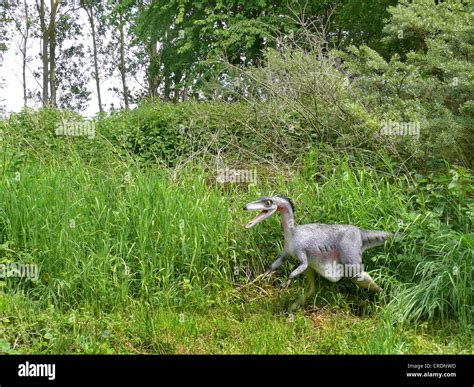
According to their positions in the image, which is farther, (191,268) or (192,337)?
(191,268)

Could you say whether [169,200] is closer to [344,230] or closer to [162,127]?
[344,230]

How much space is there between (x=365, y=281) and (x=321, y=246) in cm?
48

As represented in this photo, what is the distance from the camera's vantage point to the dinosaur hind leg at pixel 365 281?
456cm

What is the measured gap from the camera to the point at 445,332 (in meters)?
4.32

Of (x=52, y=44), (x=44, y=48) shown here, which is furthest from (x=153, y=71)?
(x=52, y=44)

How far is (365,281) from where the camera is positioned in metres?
4.59

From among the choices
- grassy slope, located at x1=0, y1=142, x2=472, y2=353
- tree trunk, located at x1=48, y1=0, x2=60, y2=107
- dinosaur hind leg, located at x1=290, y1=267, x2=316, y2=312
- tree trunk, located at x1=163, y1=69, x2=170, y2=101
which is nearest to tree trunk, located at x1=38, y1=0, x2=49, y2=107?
tree trunk, located at x1=48, y1=0, x2=60, y2=107

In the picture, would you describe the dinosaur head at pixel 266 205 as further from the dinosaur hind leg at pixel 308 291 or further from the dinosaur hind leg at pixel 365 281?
the dinosaur hind leg at pixel 365 281

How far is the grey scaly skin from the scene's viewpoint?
14.6 feet

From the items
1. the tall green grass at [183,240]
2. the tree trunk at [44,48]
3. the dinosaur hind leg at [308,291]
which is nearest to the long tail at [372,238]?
the tall green grass at [183,240]

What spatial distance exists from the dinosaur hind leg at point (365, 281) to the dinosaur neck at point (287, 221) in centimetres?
62
